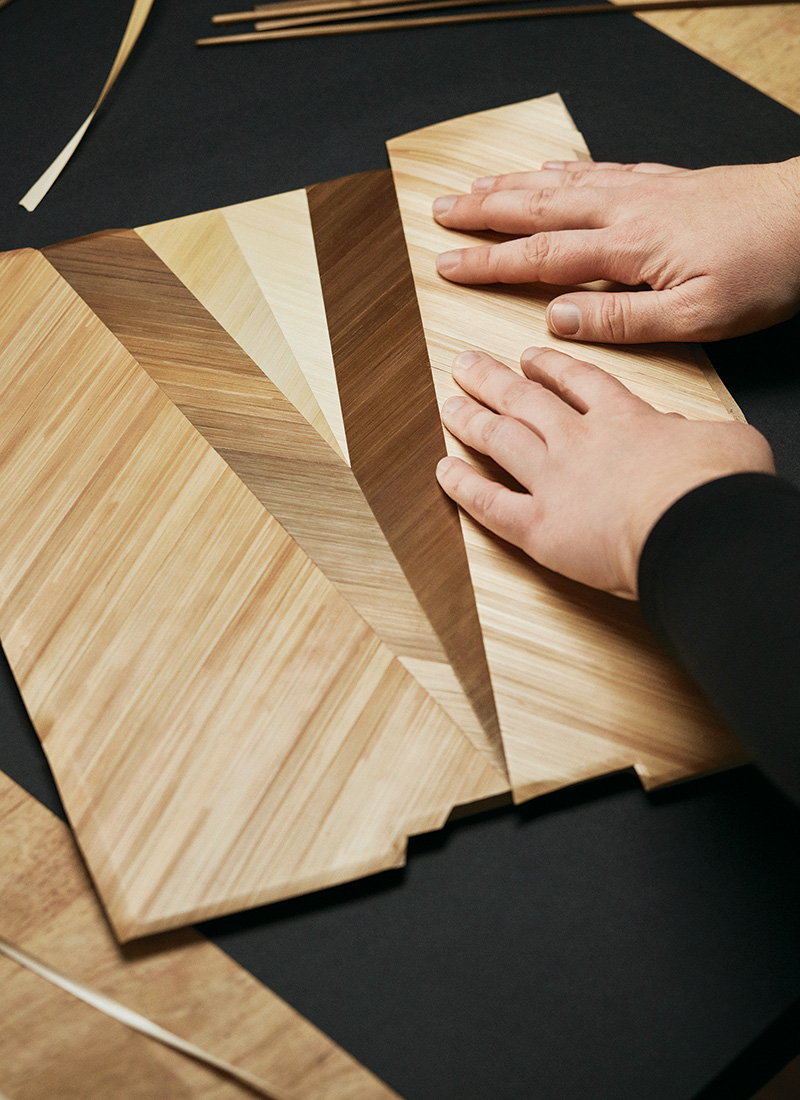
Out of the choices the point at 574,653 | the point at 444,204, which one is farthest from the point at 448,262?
the point at 574,653

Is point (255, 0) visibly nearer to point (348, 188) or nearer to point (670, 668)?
point (348, 188)

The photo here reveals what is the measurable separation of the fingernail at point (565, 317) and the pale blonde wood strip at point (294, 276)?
0.19 metres

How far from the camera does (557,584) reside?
569 mm

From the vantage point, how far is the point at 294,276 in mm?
720

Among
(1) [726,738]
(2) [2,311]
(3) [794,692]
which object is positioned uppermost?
(2) [2,311]

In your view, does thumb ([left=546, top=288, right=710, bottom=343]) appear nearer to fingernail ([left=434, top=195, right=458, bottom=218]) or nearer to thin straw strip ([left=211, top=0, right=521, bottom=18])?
fingernail ([left=434, top=195, right=458, bottom=218])

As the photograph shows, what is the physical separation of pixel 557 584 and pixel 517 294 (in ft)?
0.95

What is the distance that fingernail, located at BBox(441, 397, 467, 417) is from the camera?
0.63 metres

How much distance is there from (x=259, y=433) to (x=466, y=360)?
7.1 inches

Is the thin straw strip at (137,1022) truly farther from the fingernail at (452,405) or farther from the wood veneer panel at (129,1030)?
the fingernail at (452,405)

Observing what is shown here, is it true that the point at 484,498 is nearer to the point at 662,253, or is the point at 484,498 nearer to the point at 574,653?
the point at 574,653

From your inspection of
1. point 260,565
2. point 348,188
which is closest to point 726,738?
point 260,565

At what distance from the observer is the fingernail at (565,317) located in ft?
2.16

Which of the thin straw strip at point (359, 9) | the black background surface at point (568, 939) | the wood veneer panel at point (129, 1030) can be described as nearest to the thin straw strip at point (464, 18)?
the thin straw strip at point (359, 9)
